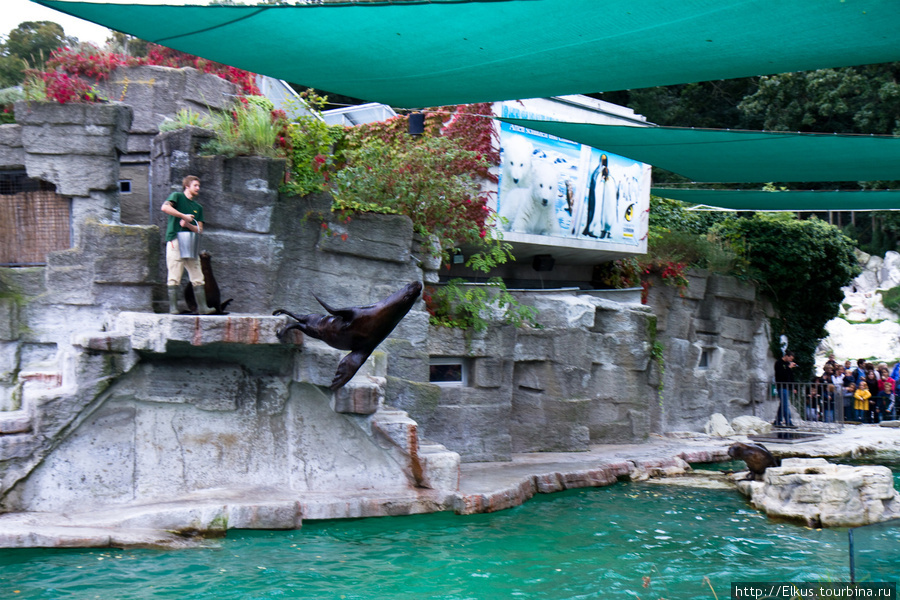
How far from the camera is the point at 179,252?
767 centimetres

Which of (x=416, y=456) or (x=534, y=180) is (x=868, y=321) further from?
(x=416, y=456)

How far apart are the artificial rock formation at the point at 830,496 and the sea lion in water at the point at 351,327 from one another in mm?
4491

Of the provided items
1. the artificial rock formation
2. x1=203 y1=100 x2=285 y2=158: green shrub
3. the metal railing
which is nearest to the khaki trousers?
x1=203 y1=100 x2=285 y2=158: green shrub

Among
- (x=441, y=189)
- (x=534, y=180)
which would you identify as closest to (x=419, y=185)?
(x=441, y=189)

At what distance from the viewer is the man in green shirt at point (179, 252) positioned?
7617 millimetres

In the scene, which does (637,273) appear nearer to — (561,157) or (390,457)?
(561,157)

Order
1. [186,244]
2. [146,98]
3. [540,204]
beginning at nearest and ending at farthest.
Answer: [186,244] → [146,98] → [540,204]

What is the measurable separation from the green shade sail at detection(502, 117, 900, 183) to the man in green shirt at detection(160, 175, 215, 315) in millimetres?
3319

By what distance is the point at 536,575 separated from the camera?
6305 millimetres

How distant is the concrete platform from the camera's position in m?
6.53

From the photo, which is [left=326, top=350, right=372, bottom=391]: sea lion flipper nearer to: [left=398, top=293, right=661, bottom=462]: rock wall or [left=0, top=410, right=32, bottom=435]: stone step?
[left=398, top=293, right=661, bottom=462]: rock wall

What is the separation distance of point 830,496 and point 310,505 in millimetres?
5222

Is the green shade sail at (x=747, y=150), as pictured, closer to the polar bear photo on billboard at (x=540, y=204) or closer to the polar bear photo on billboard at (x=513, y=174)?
the polar bear photo on billboard at (x=513, y=174)

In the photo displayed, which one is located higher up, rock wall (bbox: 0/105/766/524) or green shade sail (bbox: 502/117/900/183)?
green shade sail (bbox: 502/117/900/183)
